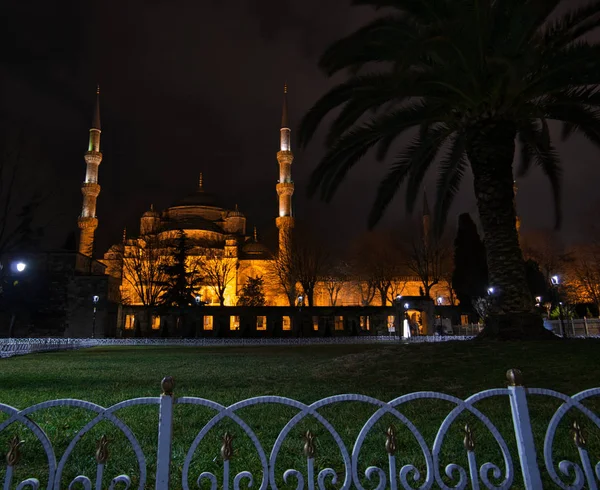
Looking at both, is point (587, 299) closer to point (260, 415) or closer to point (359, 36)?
point (359, 36)

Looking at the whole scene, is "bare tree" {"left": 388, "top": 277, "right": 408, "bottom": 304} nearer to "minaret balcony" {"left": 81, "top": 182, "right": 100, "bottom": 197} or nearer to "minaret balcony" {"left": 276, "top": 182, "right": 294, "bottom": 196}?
"minaret balcony" {"left": 276, "top": 182, "right": 294, "bottom": 196}

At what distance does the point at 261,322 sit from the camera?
41.7m

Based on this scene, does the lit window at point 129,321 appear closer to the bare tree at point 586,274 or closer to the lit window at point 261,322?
the lit window at point 261,322

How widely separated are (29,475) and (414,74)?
31.8 ft

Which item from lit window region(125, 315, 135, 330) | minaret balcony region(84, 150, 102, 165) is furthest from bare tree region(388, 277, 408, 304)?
minaret balcony region(84, 150, 102, 165)

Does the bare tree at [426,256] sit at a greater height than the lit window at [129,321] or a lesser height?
greater

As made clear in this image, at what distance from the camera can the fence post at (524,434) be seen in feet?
9.07

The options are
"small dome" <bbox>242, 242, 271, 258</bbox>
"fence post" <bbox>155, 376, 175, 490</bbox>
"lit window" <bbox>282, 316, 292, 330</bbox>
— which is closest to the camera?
"fence post" <bbox>155, 376, 175, 490</bbox>

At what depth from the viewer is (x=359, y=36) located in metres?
10.1

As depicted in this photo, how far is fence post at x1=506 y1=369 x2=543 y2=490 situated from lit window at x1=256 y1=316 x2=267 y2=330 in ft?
127

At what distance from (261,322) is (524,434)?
3965 cm

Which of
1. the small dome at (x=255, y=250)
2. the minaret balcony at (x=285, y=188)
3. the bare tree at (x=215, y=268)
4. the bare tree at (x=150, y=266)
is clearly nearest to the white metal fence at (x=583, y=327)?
the bare tree at (x=215, y=268)

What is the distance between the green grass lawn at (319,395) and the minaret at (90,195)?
139 ft

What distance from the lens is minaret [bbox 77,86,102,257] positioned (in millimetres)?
51250
